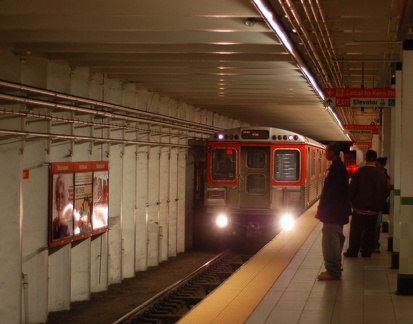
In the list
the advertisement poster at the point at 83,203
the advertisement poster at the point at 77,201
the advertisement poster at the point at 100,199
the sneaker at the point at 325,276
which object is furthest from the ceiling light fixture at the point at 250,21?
the advertisement poster at the point at 100,199

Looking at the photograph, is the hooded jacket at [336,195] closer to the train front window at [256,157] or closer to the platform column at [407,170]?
the platform column at [407,170]

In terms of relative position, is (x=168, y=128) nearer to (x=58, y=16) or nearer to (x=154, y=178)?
(x=154, y=178)

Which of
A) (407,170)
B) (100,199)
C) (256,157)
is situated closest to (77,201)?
(100,199)

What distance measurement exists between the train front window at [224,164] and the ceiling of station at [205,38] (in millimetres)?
2422

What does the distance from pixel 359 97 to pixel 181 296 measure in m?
5.54

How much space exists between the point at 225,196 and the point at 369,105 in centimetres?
557

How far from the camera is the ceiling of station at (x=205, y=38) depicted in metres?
8.66

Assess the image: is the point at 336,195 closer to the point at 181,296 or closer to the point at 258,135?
the point at 181,296

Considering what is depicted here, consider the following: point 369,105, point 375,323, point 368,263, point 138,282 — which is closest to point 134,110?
point 138,282

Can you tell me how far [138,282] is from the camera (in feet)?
52.3

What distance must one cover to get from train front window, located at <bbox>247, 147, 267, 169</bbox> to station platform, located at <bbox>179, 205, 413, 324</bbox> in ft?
23.4

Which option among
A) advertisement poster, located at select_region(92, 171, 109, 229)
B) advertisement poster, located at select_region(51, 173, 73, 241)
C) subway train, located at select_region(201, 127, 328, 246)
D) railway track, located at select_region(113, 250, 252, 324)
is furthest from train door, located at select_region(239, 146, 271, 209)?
advertisement poster, located at select_region(51, 173, 73, 241)

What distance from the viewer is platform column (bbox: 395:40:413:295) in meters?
8.70

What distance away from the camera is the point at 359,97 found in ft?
52.3
